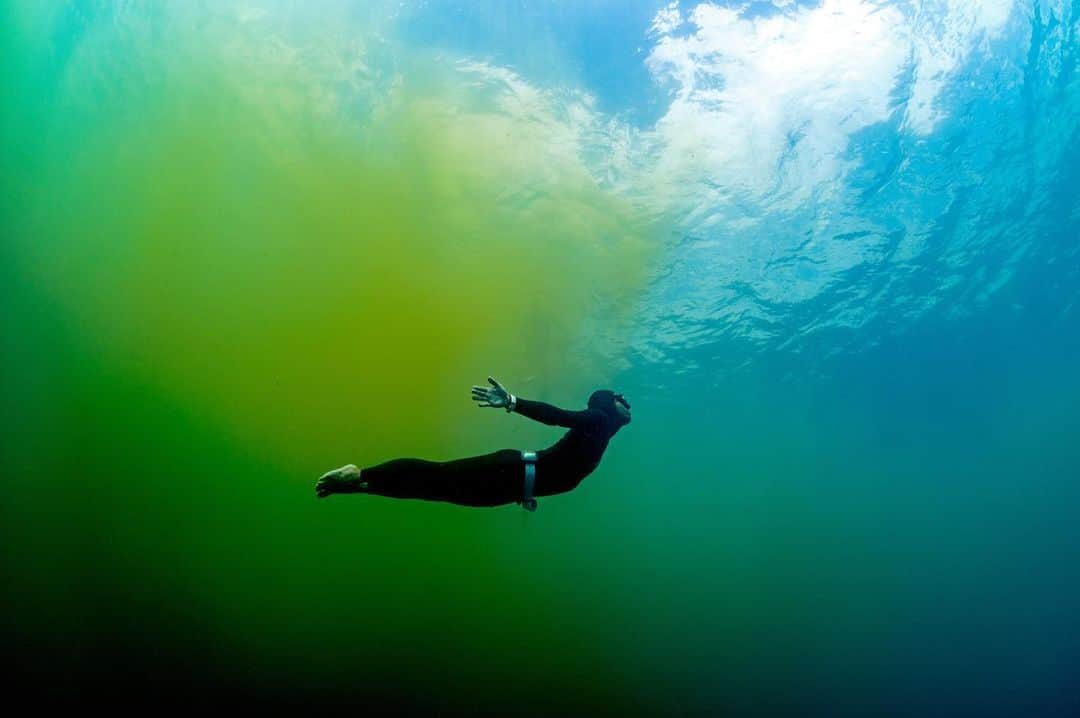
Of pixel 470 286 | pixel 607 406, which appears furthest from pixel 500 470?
pixel 470 286

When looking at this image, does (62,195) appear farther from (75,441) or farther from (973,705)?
(973,705)

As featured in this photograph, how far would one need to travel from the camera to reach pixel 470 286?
50.7 ft

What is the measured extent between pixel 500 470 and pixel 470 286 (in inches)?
458

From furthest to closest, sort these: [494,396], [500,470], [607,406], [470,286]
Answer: [470,286], [607,406], [500,470], [494,396]

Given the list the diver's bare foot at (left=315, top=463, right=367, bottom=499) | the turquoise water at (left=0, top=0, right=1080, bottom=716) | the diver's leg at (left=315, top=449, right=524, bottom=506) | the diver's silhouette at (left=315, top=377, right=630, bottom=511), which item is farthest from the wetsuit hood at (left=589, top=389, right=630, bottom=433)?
the turquoise water at (left=0, top=0, right=1080, bottom=716)

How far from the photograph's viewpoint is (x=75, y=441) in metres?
18.5

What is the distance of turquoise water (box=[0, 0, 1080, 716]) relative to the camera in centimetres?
1088

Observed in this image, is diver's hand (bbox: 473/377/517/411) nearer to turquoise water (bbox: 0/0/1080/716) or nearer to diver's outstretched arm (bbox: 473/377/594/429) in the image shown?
diver's outstretched arm (bbox: 473/377/594/429)

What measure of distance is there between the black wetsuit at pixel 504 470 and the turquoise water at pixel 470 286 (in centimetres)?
904

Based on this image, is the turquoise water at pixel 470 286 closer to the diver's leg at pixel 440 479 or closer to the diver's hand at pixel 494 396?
the diver's hand at pixel 494 396

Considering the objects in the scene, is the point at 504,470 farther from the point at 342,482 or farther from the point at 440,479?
the point at 342,482

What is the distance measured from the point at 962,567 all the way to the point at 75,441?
70263mm

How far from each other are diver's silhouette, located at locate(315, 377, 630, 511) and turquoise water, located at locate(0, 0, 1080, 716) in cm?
900

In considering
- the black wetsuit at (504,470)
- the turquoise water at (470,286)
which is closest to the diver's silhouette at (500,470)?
the black wetsuit at (504,470)
